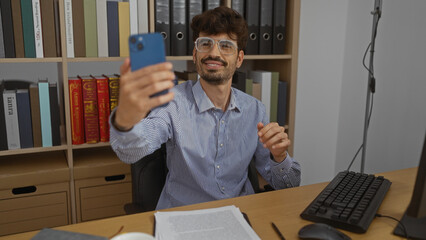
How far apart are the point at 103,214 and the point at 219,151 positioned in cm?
90

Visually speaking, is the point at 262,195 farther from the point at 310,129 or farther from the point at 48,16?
the point at 310,129

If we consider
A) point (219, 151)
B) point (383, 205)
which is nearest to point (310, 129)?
point (219, 151)

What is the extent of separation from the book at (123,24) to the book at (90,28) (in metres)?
0.12

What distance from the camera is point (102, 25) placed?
6.27ft

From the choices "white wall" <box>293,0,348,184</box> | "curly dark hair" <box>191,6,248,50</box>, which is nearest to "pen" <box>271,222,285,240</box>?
"curly dark hair" <box>191,6,248,50</box>

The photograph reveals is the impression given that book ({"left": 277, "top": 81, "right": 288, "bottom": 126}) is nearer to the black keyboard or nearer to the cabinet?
the cabinet

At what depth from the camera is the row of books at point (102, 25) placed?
185 centimetres

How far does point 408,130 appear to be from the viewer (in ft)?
7.33

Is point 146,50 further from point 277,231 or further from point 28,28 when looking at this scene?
point 28,28

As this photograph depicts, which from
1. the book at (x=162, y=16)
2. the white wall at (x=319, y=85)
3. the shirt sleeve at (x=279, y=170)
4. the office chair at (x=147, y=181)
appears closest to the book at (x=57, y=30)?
the book at (x=162, y=16)

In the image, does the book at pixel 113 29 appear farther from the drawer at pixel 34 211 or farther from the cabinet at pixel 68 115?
the drawer at pixel 34 211

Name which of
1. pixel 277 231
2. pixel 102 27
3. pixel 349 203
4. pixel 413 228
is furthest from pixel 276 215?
pixel 102 27

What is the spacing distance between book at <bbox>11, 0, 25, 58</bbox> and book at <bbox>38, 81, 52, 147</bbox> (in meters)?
0.17

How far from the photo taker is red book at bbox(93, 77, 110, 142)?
6.47 feet
